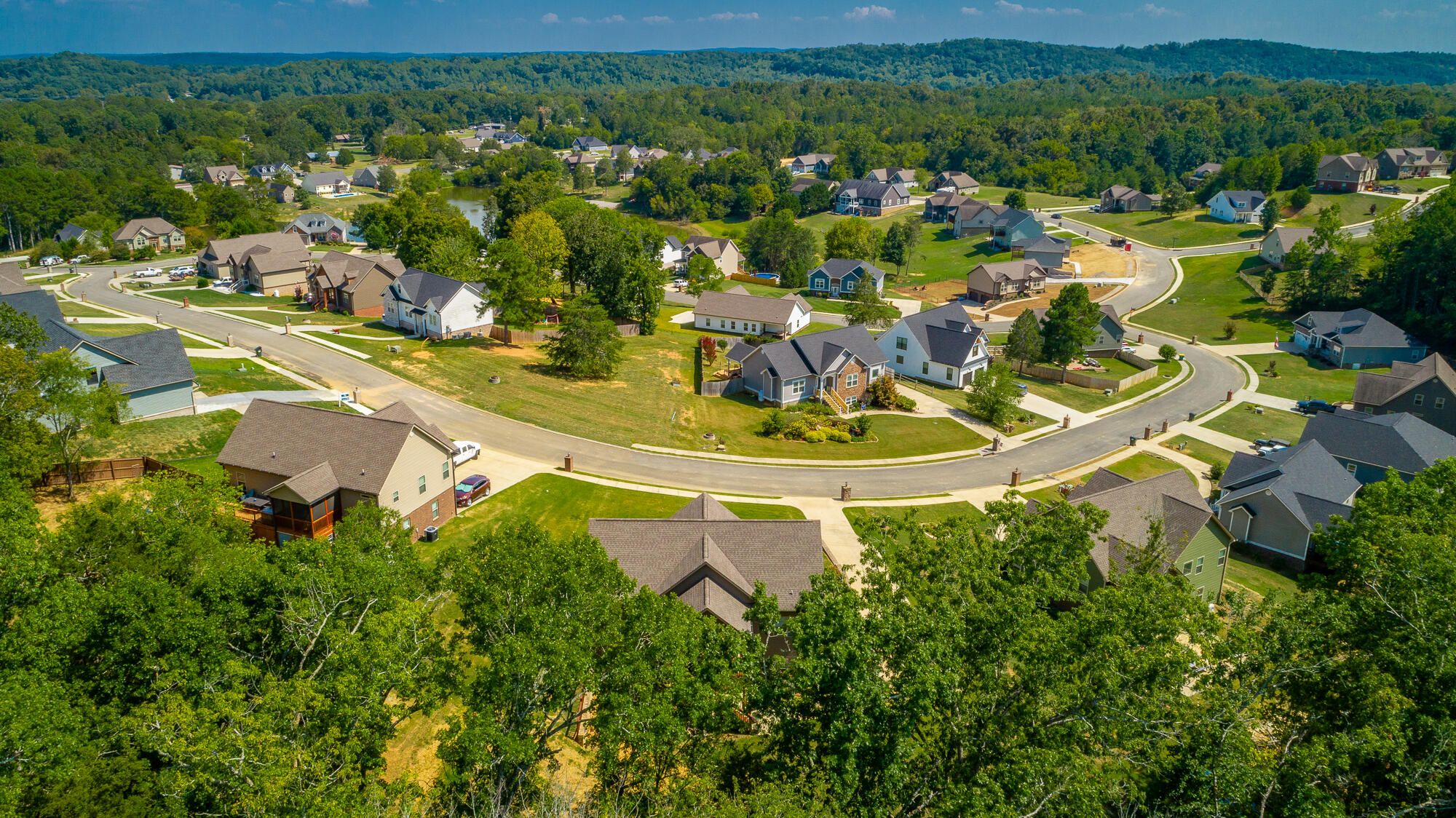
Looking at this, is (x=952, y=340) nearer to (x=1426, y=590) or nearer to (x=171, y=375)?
(x=1426, y=590)

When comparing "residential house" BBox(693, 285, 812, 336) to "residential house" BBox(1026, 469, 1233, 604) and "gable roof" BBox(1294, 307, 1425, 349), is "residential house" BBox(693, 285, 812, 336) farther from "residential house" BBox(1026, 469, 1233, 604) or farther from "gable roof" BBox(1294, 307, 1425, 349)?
"gable roof" BBox(1294, 307, 1425, 349)

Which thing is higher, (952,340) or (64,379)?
(64,379)

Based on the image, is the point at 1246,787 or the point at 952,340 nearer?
the point at 1246,787

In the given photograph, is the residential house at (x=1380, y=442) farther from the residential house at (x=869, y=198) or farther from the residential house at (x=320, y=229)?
the residential house at (x=320, y=229)

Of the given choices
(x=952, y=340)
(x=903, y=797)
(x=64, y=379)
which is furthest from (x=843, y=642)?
(x=952, y=340)

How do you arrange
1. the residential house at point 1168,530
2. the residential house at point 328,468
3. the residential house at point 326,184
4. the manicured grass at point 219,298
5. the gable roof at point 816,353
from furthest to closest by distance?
the residential house at point 326,184, the manicured grass at point 219,298, the gable roof at point 816,353, the residential house at point 328,468, the residential house at point 1168,530

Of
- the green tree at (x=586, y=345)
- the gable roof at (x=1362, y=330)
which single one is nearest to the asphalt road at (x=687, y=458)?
the green tree at (x=586, y=345)

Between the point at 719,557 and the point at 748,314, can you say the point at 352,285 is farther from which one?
the point at 719,557
